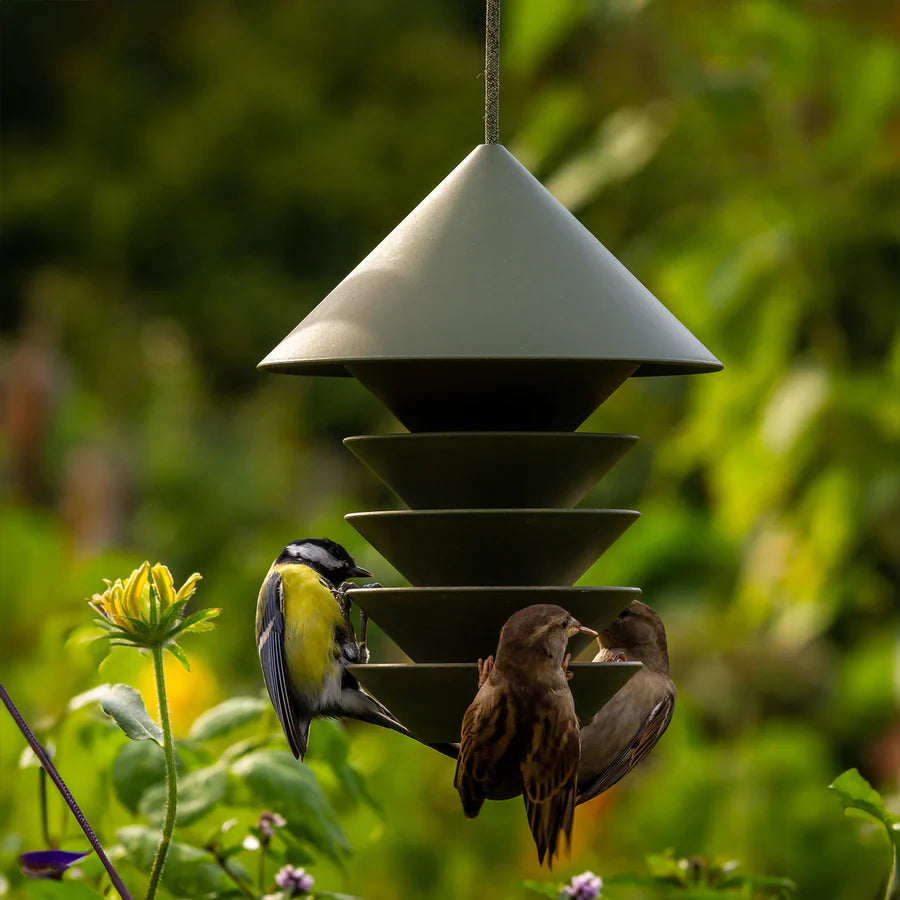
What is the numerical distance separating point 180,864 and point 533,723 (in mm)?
663

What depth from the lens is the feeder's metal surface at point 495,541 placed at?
220 cm

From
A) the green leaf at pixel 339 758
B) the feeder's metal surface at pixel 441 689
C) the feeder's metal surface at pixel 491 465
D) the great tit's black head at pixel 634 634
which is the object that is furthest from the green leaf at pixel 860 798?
the green leaf at pixel 339 758

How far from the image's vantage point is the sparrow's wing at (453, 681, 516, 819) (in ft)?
6.70

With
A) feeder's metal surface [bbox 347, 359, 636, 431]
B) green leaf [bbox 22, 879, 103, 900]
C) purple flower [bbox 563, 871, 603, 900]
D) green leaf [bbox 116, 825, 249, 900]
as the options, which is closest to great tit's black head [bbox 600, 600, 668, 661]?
feeder's metal surface [bbox 347, 359, 636, 431]

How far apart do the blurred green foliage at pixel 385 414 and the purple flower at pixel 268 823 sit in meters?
0.21

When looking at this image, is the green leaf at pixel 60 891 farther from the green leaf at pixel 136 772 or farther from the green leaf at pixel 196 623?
the green leaf at pixel 136 772

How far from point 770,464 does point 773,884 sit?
4102 mm

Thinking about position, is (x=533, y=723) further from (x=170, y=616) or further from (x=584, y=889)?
(x=170, y=616)

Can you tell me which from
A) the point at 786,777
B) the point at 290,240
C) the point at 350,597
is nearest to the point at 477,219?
the point at 350,597

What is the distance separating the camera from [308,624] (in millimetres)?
2609

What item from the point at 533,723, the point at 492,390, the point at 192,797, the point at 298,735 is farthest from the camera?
the point at 298,735

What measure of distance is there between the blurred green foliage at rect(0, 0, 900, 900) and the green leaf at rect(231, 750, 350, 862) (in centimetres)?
18

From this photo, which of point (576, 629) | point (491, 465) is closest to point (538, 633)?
point (576, 629)

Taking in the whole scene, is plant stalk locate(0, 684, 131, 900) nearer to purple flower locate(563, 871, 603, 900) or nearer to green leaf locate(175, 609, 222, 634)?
green leaf locate(175, 609, 222, 634)
